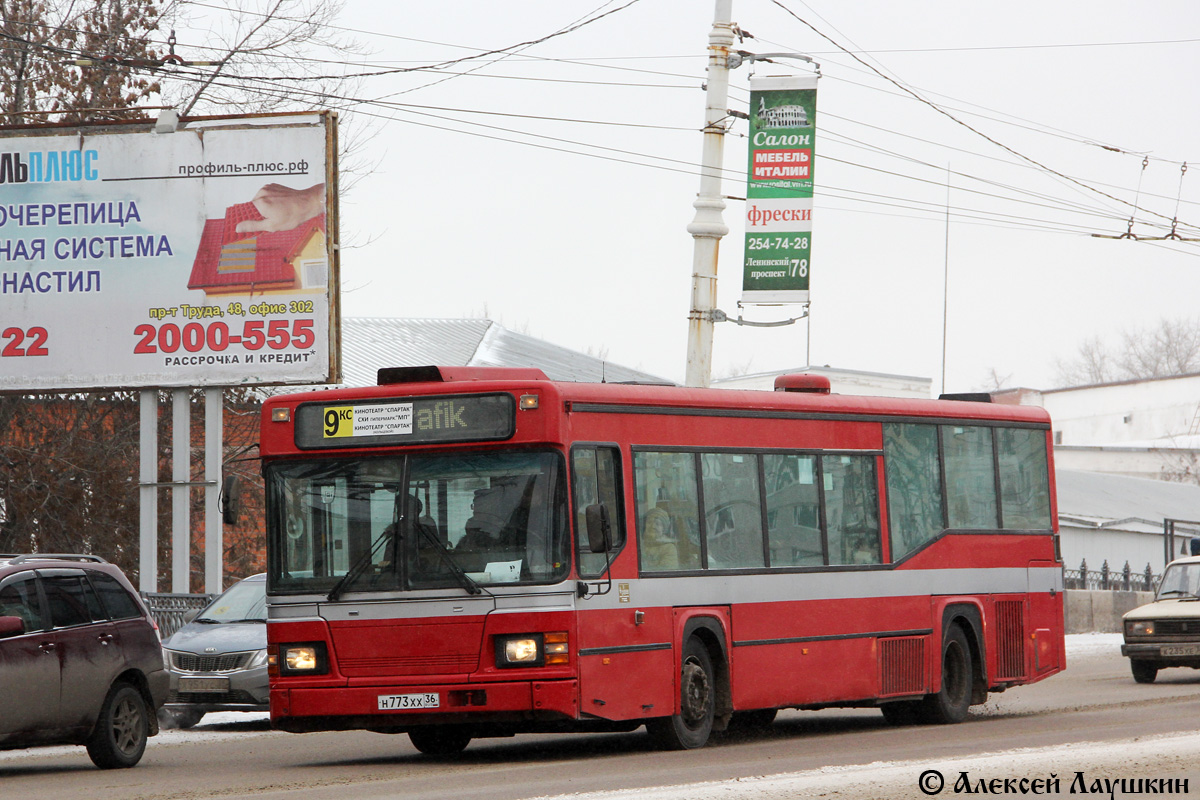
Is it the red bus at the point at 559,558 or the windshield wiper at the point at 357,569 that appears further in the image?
the windshield wiper at the point at 357,569

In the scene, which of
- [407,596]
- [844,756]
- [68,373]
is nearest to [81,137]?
[68,373]

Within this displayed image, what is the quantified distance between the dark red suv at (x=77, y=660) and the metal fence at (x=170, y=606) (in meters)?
7.52

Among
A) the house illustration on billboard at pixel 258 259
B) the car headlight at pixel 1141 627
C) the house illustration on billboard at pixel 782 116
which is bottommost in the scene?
the car headlight at pixel 1141 627

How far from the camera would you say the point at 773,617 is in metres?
14.1

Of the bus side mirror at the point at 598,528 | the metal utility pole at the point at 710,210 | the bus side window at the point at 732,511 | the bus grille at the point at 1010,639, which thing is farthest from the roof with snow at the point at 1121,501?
the bus side mirror at the point at 598,528

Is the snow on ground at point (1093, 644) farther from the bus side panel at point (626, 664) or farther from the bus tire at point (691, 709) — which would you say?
the bus side panel at point (626, 664)

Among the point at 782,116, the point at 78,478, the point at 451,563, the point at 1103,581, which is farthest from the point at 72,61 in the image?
the point at 1103,581

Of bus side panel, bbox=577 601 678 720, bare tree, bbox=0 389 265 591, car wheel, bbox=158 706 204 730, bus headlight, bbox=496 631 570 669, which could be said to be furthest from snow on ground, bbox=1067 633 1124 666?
bus headlight, bbox=496 631 570 669

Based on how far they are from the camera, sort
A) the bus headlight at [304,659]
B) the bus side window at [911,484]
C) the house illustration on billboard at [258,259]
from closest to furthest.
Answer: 1. the bus headlight at [304,659]
2. the bus side window at [911,484]
3. the house illustration on billboard at [258,259]

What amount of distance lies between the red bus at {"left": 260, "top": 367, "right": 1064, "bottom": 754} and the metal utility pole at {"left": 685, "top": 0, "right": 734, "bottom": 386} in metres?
6.04

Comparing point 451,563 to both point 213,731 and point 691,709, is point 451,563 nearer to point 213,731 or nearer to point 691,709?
point 691,709

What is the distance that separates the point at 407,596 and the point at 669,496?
2291 mm

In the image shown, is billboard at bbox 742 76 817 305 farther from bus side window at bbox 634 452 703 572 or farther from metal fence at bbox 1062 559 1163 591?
metal fence at bbox 1062 559 1163 591

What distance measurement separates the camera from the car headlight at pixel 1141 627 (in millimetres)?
22047
